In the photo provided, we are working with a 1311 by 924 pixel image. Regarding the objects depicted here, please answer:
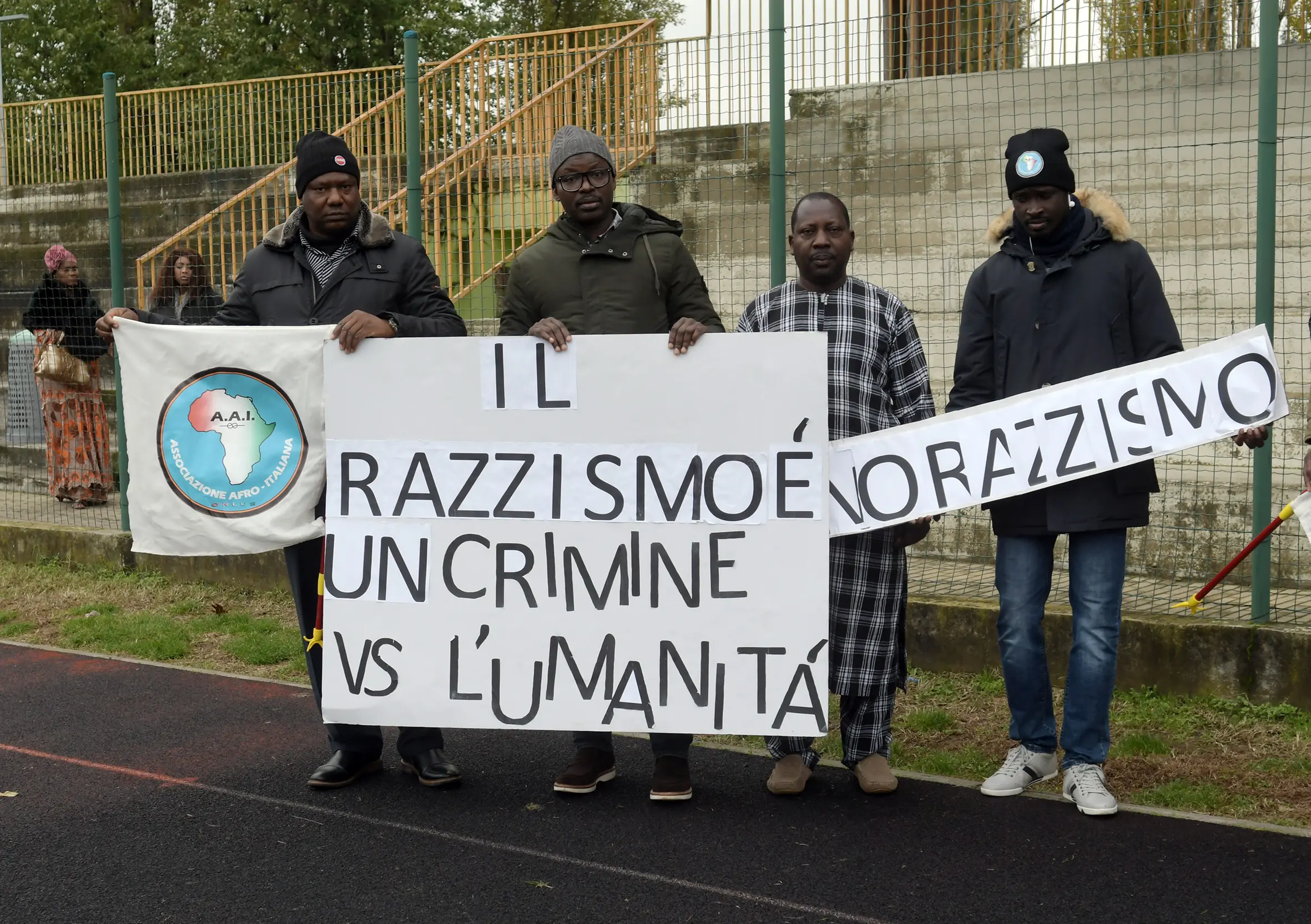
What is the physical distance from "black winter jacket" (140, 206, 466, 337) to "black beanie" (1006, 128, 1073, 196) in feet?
6.17

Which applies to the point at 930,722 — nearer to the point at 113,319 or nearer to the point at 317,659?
the point at 317,659

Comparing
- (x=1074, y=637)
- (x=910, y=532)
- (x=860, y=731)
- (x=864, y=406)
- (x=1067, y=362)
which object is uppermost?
(x=1067, y=362)

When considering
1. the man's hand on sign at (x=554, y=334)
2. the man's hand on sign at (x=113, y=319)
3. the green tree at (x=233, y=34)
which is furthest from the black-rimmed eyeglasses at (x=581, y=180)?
the green tree at (x=233, y=34)

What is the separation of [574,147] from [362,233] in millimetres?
795

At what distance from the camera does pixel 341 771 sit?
5.07 m

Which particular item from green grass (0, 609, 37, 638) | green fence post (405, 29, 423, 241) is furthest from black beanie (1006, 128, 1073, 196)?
green grass (0, 609, 37, 638)

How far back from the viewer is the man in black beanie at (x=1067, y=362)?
179 inches

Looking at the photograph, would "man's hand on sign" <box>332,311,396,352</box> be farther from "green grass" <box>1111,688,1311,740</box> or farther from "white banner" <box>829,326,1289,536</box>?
"green grass" <box>1111,688,1311,740</box>

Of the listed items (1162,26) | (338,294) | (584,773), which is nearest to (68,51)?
(1162,26)

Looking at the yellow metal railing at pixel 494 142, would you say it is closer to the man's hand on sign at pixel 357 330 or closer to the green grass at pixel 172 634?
the green grass at pixel 172 634

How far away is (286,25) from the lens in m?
24.6

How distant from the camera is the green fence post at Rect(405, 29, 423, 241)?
7.69m

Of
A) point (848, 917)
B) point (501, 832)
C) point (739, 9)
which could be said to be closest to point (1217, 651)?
point (848, 917)

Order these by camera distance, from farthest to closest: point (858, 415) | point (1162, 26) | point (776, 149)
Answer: point (1162, 26)
point (776, 149)
point (858, 415)
